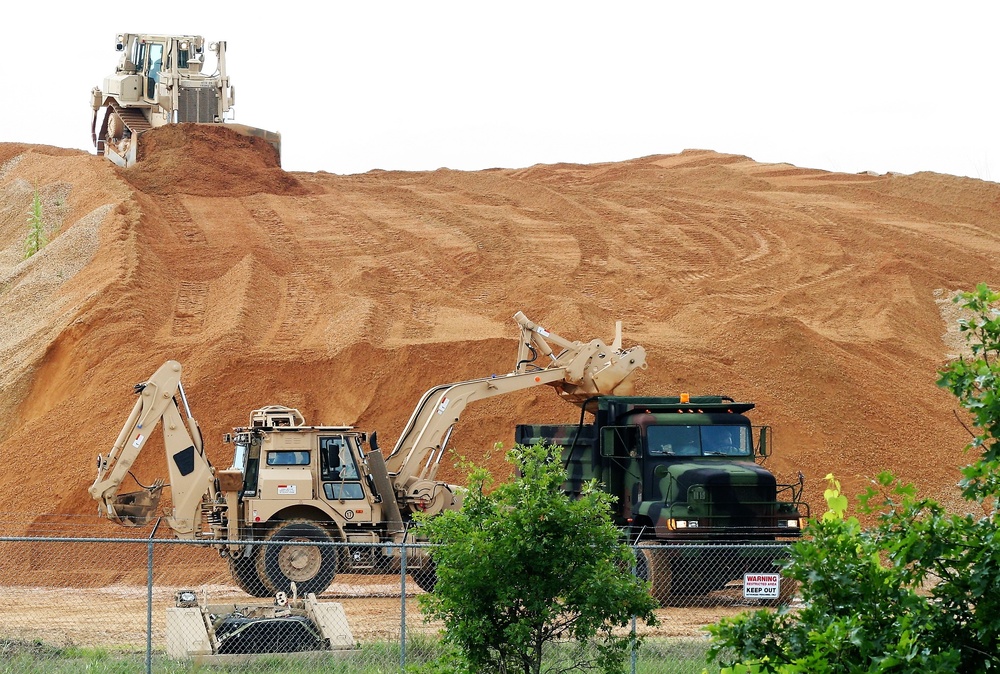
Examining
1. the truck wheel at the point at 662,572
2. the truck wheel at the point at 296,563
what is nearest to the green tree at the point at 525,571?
the truck wheel at the point at 662,572

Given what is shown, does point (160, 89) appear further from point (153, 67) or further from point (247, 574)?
point (247, 574)

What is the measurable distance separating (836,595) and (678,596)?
33.0 feet

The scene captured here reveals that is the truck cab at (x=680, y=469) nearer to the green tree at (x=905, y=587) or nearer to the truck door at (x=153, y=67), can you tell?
the green tree at (x=905, y=587)

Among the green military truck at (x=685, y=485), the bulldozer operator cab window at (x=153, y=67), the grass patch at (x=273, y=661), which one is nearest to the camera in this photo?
the grass patch at (x=273, y=661)

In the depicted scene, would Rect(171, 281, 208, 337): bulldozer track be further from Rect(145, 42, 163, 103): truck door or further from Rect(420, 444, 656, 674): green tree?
Rect(420, 444, 656, 674): green tree

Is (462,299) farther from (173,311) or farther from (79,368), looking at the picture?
(79,368)

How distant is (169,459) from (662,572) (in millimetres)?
7151

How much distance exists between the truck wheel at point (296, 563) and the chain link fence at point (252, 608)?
0.12 ft

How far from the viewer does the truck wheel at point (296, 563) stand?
670 inches

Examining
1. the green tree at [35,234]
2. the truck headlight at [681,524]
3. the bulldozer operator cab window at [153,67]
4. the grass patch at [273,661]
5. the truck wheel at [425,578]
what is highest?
the bulldozer operator cab window at [153,67]

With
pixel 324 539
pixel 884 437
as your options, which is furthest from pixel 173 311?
pixel 884 437

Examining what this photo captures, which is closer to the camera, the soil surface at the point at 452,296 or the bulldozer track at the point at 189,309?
the soil surface at the point at 452,296

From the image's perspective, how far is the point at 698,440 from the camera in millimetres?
17750

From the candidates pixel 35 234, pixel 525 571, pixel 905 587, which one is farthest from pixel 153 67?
pixel 905 587
